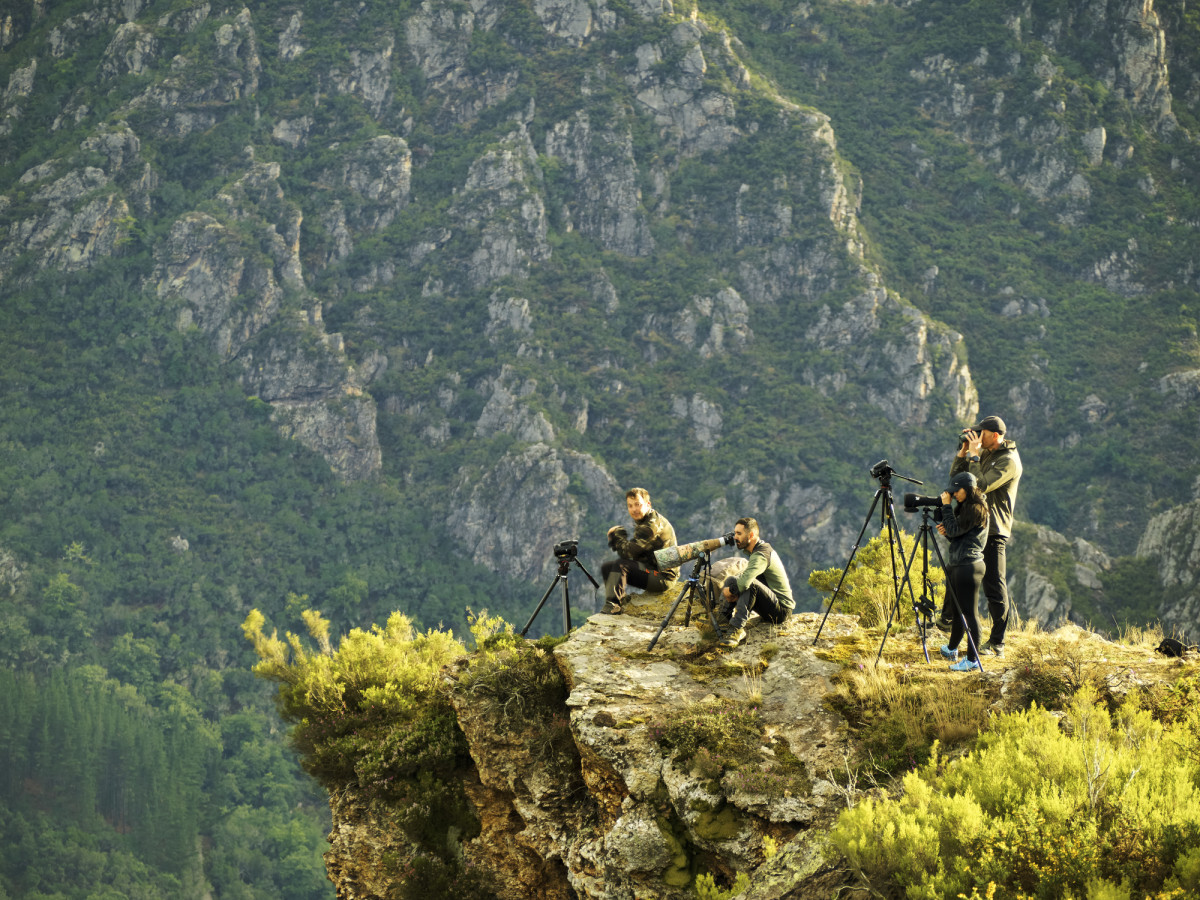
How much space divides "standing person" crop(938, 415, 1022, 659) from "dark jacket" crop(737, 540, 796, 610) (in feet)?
5.76

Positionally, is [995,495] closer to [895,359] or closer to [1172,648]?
[1172,648]

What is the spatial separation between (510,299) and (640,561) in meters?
144

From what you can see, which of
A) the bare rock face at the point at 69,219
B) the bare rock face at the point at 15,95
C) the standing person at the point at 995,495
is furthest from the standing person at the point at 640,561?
the bare rock face at the point at 15,95

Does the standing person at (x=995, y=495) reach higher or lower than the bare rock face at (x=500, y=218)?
lower

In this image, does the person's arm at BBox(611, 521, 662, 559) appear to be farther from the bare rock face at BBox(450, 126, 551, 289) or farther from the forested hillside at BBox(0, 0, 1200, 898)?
the bare rock face at BBox(450, 126, 551, 289)

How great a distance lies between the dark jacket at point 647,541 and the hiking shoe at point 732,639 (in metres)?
1.96

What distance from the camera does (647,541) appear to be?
1231 cm

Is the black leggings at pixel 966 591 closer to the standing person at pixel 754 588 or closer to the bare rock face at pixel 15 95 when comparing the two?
the standing person at pixel 754 588

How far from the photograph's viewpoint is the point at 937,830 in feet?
19.0

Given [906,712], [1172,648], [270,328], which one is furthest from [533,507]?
[906,712]

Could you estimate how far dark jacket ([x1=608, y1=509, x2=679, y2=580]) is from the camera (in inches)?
483

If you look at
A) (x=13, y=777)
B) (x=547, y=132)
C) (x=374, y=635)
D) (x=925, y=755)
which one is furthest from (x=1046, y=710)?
(x=547, y=132)

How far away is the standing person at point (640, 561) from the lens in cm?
1228

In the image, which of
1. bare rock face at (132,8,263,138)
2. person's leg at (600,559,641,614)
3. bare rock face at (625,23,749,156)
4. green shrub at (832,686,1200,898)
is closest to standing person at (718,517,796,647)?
person's leg at (600,559,641,614)
